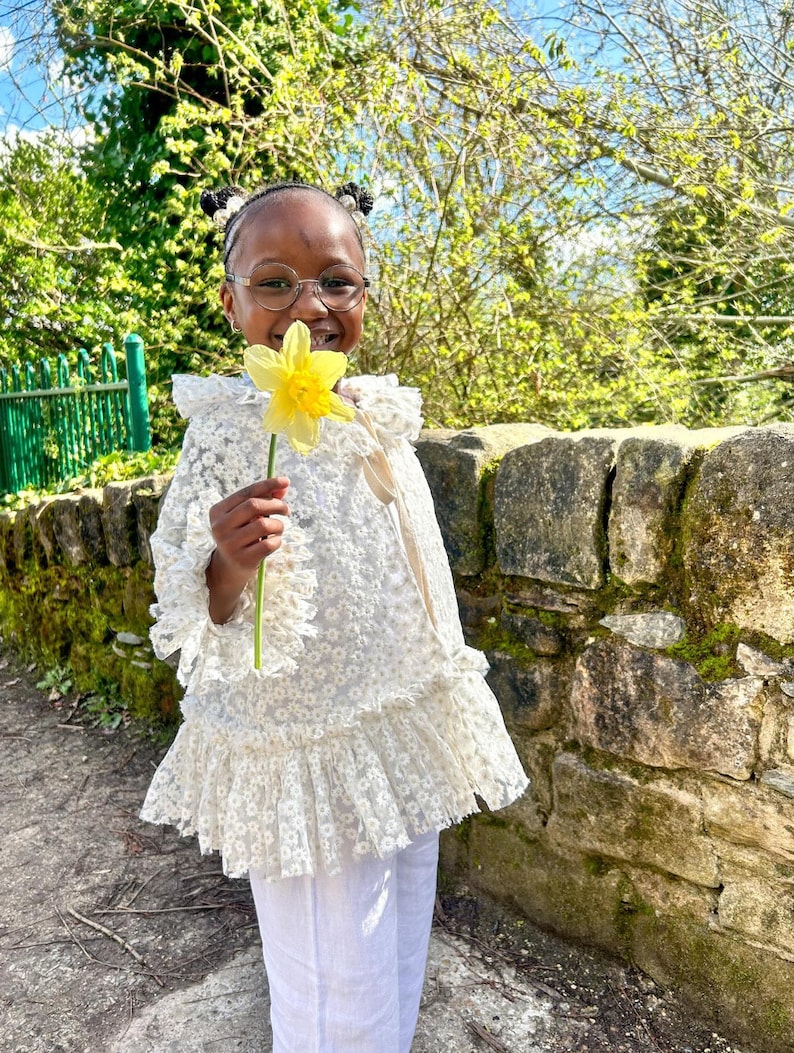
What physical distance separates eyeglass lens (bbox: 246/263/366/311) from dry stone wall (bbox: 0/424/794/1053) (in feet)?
2.27

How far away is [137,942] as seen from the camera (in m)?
2.08

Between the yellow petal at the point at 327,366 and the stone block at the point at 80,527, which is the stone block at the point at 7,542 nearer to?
the stone block at the point at 80,527

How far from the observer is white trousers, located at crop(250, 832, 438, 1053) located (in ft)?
4.05

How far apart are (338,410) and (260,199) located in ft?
1.79

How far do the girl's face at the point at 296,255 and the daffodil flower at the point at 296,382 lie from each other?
293mm

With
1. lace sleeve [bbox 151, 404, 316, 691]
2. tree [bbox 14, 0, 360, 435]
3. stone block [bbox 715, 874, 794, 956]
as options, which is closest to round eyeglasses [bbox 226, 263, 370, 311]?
lace sleeve [bbox 151, 404, 316, 691]

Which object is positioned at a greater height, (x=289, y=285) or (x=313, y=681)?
(x=289, y=285)

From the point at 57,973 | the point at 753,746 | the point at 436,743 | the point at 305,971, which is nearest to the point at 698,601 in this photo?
the point at 753,746

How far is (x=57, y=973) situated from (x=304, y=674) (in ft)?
4.61

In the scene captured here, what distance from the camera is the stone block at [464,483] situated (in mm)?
1956

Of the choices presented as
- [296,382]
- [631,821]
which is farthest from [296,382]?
[631,821]

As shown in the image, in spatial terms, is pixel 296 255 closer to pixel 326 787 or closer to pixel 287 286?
pixel 287 286

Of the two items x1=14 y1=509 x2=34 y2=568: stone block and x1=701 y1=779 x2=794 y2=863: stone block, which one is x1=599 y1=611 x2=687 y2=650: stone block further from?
x1=14 y1=509 x2=34 y2=568: stone block

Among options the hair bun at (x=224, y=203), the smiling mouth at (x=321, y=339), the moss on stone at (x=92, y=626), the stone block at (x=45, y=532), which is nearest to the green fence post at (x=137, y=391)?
the stone block at (x=45, y=532)
